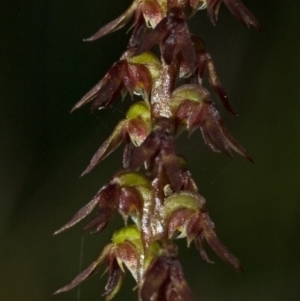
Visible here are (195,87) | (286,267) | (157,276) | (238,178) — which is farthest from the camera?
(238,178)

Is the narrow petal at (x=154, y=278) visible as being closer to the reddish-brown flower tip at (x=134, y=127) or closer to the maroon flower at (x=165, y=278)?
the maroon flower at (x=165, y=278)

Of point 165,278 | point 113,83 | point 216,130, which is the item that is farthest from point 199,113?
point 165,278

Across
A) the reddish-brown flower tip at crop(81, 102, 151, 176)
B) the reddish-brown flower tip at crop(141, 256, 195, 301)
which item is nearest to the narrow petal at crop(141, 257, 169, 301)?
the reddish-brown flower tip at crop(141, 256, 195, 301)

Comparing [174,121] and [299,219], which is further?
[299,219]

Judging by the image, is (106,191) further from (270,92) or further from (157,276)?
(270,92)

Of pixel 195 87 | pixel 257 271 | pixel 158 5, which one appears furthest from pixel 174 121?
pixel 257 271

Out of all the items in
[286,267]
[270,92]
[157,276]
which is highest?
[157,276]

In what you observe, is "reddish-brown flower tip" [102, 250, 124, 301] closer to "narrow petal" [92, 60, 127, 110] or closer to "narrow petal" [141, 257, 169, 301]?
"narrow petal" [141, 257, 169, 301]
